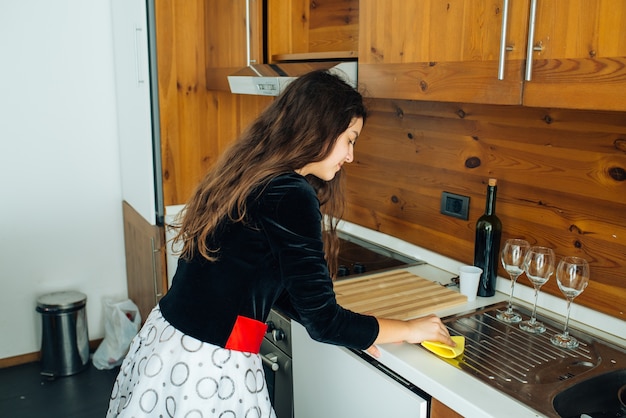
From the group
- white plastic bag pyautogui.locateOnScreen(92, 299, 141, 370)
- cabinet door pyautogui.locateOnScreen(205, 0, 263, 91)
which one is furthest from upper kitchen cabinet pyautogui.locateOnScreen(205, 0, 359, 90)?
white plastic bag pyautogui.locateOnScreen(92, 299, 141, 370)

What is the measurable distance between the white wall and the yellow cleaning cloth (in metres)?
2.21

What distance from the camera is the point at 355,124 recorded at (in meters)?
1.40

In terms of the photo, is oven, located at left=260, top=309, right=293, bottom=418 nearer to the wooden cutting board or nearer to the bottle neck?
the wooden cutting board

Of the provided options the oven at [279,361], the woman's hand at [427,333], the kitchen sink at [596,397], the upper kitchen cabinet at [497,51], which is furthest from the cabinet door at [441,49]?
the oven at [279,361]

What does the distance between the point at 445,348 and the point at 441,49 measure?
2.19 ft

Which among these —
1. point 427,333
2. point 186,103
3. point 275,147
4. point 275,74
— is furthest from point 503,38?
point 186,103

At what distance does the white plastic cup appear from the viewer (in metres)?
1.69

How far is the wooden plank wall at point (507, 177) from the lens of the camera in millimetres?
1477

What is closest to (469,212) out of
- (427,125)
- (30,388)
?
(427,125)

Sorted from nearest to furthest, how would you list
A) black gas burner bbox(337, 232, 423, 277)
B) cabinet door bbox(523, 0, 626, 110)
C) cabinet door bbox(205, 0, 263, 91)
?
1. cabinet door bbox(523, 0, 626, 110)
2. black gas burner bbox(337, 232, 423, 277)
3. cabinet door bbox(205, 0, 263, 91)

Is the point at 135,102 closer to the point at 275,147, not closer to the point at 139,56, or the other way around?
the point at 139,56

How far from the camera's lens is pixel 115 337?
3012mm

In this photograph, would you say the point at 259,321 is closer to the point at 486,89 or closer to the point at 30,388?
the point at 486,89

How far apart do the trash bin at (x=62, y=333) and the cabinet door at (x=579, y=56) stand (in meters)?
2.45
